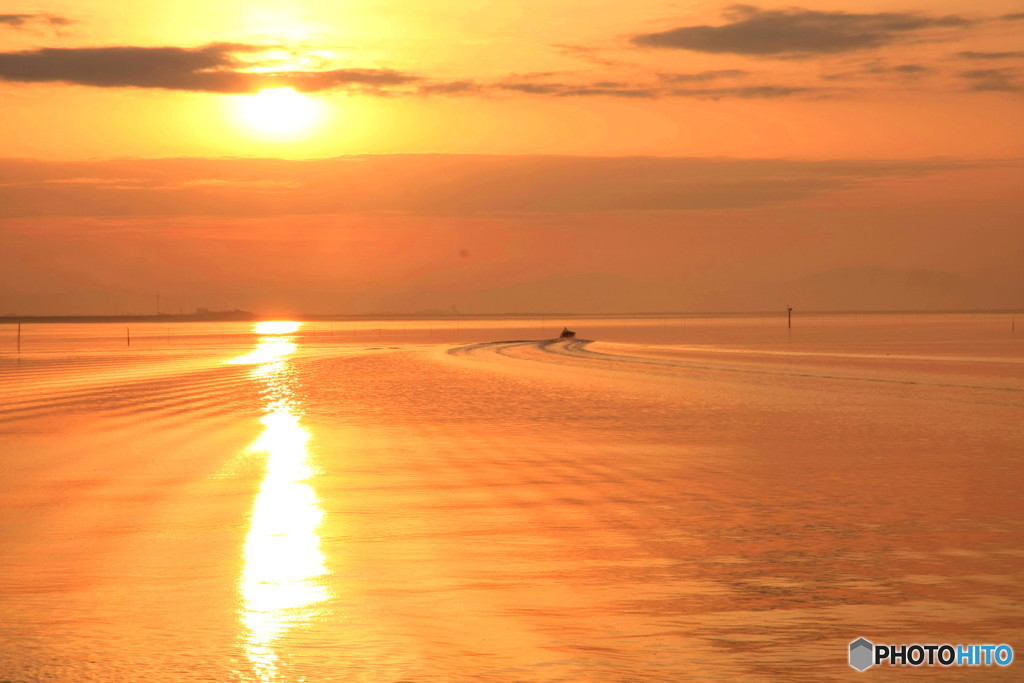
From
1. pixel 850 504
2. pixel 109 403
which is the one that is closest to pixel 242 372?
pixel 109 403

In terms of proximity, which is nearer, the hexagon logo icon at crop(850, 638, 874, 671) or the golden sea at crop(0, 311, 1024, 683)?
the hexagon logo icon at crop(850, 638, 874, 671)

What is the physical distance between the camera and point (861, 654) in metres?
8.55

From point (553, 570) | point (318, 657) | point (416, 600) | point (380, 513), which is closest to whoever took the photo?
point (318, 657)

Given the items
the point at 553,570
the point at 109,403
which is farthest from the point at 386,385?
the point at 553,570

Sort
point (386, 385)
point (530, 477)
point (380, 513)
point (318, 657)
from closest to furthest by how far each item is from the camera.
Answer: point (318, 657), point (380, 513), point (530, 477), point (386, 385)

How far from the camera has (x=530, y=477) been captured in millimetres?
18359

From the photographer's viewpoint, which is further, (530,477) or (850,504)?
(530,477)

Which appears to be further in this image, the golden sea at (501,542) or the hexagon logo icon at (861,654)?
the golden sea at (501,542)

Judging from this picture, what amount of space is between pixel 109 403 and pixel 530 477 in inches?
757

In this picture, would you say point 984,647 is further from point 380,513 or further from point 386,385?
point 386,385

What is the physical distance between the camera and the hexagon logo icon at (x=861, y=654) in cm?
838

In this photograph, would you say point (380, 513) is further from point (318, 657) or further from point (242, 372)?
point (242, 372)

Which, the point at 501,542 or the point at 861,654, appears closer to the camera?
the point at 861,654

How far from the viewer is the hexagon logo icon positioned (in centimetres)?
838
